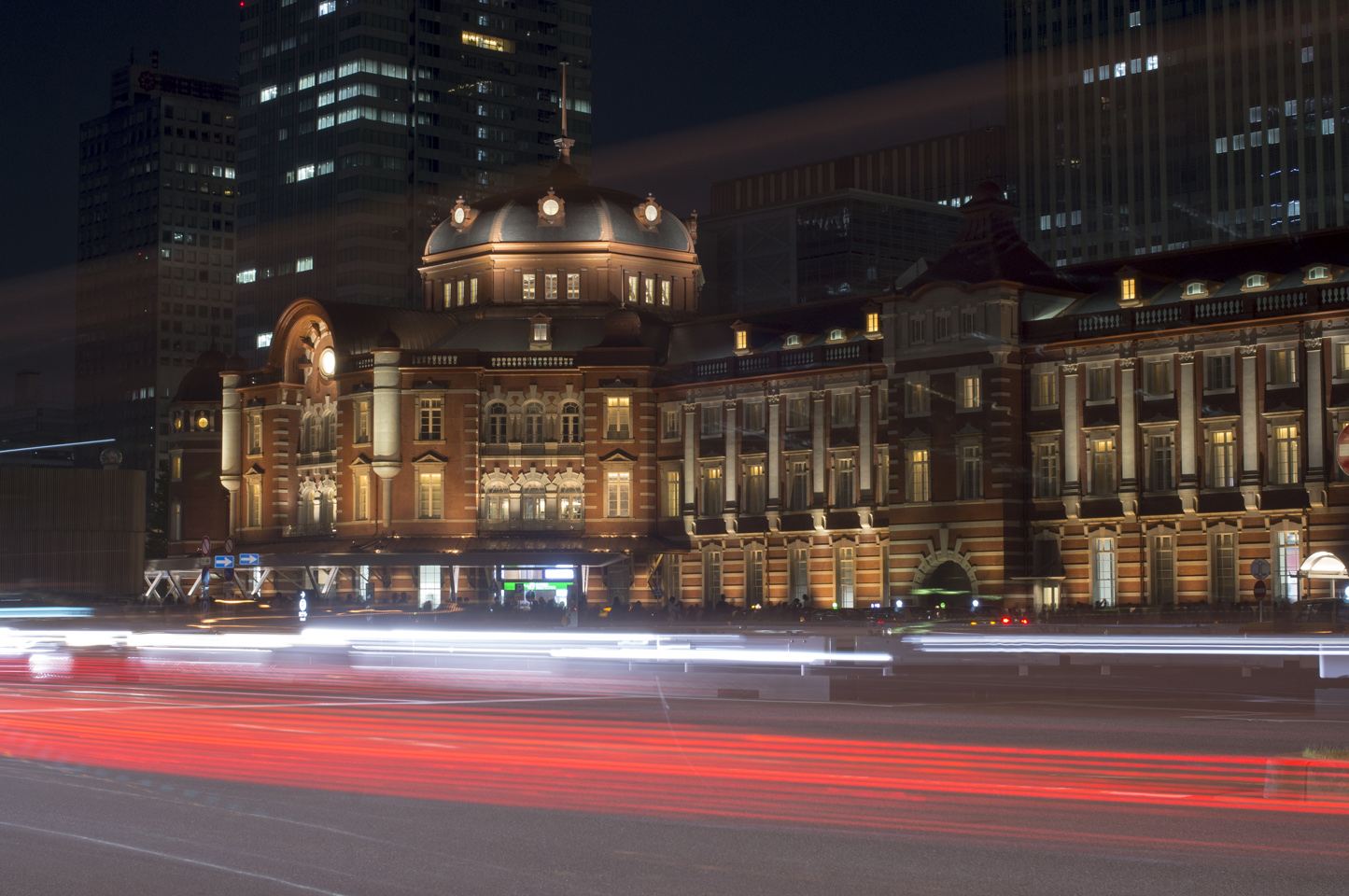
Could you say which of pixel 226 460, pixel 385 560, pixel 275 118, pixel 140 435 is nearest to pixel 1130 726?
pixel 385 560

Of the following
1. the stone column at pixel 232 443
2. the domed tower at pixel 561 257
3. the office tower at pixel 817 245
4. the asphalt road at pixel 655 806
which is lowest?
the asphalt road at pixel 655 806

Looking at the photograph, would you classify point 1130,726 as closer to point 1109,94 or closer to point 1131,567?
point 1131,567

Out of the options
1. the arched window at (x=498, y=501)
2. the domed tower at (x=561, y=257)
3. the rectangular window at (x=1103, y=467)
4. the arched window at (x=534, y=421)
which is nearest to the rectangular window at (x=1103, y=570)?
the rectangular window at (x=1103, y=467)

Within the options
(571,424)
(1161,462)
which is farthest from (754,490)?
(1161,462)

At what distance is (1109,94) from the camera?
415ft

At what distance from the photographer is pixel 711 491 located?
80.8 meters

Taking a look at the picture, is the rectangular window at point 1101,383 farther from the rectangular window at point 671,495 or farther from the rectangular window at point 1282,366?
the rectangular window at point 671,495

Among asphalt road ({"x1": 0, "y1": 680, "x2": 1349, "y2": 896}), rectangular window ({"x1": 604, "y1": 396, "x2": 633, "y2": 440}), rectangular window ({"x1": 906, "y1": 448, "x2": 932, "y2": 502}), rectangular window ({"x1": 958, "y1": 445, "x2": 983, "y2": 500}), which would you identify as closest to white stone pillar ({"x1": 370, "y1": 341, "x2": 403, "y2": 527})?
rectangular window ({"x1": 604, "y1": 396, "x2": 633, "y2": 440})

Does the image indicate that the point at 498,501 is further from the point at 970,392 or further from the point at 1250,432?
the point at 1250,432

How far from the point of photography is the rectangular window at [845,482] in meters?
75.1

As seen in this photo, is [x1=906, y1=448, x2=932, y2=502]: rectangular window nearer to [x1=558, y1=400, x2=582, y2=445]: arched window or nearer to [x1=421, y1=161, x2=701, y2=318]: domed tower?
[x1=558, y1=400, x2=582, y2=445]: arched window

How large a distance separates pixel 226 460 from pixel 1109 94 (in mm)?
69074

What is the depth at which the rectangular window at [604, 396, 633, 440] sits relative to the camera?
3258 inches

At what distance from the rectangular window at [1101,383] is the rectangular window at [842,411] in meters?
11.3
